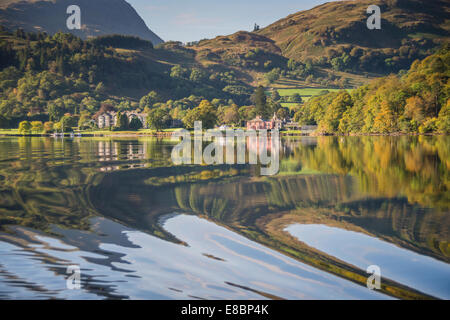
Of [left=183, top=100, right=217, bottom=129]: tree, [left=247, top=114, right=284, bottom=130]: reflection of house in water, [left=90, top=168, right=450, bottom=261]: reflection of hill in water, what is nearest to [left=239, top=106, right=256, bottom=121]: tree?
[left=247, top=114, right=284, bottom=130]: reflection of house in water

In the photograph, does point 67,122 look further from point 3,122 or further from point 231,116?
point 231,116

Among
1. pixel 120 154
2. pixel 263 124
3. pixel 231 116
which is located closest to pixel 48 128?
pixel 231 116

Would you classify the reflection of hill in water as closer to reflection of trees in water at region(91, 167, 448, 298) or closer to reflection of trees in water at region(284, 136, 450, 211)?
reflection of trees in water at region(91, 167, 448, 298)

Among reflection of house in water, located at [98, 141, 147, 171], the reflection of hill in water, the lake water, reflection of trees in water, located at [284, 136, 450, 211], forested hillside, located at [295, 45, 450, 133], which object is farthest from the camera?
forested hillside, located at [295, 45, 450, 133]

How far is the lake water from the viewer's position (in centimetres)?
726

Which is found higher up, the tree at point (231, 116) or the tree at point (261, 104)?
the tree at point (261, 104)

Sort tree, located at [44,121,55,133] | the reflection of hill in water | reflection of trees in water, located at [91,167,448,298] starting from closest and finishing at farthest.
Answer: reflection of trees in water, located at [91,167,448,298], the reflection of hill in water, tree, located at [44,121,55,133]

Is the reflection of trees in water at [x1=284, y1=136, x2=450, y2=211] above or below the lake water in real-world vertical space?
above

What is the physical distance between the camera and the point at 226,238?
10.5 m

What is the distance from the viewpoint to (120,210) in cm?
1415

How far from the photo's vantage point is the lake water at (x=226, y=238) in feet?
23.8

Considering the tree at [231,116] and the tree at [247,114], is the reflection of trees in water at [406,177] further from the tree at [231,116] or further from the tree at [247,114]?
the tree at [247,114]

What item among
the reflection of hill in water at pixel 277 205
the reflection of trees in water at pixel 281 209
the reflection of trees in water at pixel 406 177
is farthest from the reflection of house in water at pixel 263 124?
the reflection of trees in water at pixel 281 209
